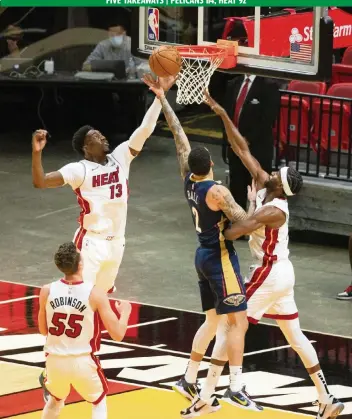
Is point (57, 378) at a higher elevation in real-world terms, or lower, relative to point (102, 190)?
lower

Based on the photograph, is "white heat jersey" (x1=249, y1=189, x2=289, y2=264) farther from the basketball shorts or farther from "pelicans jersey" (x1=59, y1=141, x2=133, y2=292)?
"pelicans jersey" (x1=59, y1=141, x2=133, y2=292)

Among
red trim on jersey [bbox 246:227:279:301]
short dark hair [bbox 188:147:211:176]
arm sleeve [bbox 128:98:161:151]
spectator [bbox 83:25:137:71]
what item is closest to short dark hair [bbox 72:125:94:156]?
arm sleeve [bbox 128:98:161:151]

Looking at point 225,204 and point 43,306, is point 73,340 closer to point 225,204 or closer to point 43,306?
point 43,306

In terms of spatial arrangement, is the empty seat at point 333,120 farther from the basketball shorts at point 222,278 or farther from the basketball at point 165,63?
the basketball shorts at point 222,278

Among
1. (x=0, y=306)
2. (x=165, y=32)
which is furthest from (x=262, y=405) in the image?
(x=165, y=32)

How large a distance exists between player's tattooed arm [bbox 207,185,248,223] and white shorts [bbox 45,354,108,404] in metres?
1.70

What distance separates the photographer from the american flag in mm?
12094

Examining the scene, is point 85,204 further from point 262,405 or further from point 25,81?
point 25,81

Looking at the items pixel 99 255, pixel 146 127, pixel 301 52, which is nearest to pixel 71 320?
pixel 99 255

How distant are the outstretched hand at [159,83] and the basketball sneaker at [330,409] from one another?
2941 millimetres

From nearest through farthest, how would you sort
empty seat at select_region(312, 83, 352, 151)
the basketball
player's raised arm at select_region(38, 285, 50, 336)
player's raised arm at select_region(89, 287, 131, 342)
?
player's raised arm at select_region(89, 287, 131, 342) < player's raised arm at select_region(38, 285, 50, 336) < the basketball < empty seat at select_region(312, 83, 352, 151)

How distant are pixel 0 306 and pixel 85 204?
8.72 feet

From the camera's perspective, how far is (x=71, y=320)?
848 centimetres

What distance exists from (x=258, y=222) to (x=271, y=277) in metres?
0.50
